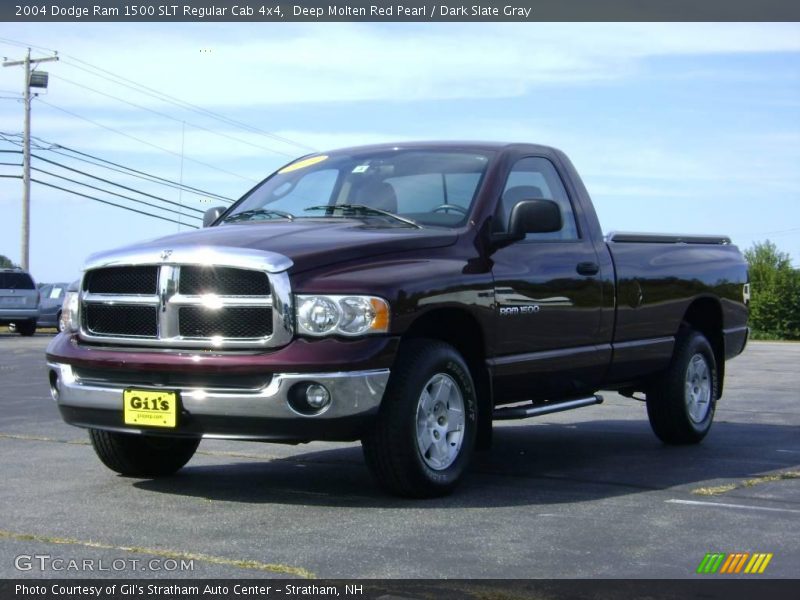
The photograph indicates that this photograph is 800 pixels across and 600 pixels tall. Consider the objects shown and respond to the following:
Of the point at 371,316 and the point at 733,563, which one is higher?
the point at 371,316

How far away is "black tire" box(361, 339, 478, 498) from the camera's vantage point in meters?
6.44

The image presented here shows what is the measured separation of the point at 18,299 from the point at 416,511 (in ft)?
96.9

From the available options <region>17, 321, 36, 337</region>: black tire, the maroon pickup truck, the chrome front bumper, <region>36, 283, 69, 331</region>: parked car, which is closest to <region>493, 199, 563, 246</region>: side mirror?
the maroon pickup truck

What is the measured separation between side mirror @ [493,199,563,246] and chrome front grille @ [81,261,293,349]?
169 cm

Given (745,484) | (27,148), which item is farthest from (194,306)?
(27,148)

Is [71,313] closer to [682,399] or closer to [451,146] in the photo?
[451,146]

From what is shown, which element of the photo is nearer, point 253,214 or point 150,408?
point 150,408

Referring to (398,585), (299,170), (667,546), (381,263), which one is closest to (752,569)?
(667,546)

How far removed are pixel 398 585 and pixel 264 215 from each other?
3685 millimetres

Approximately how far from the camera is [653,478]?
7602 millimetres

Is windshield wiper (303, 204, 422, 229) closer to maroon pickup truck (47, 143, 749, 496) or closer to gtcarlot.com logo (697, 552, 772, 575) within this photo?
maroon pickup truck (47, 143, 749, 496)

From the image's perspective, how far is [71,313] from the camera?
7098 millimetres

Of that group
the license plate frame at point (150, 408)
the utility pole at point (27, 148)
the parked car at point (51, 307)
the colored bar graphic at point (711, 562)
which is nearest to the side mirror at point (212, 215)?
the license plate frame at point (150, 408)

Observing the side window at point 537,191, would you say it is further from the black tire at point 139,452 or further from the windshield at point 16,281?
the windshield at point 16,281
